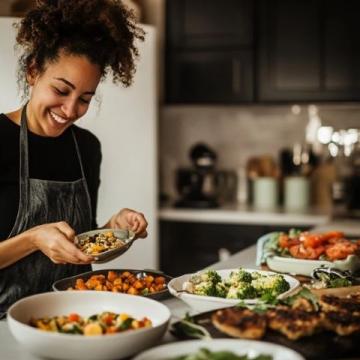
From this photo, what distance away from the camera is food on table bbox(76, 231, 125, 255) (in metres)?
1.49

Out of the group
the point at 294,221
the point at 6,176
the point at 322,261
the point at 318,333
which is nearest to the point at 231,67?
the point at 294,221

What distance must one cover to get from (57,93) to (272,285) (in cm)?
66

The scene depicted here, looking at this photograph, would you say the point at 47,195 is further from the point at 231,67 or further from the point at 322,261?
the point at 231,67

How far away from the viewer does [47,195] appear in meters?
1.56

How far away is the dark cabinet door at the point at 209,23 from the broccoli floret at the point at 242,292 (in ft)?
8.19

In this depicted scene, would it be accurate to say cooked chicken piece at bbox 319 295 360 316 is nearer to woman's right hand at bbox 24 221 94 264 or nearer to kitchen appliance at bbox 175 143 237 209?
woman's right hand at bbox 24 221 94 264

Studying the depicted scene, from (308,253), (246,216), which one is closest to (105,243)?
(308,253)

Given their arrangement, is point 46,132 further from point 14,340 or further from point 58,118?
point 14,340

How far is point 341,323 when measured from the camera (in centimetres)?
123

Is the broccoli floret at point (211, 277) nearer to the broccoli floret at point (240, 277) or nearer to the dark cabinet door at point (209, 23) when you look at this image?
the broccoli floret at point (240, 277)

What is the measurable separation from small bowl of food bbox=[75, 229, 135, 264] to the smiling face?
262 millimetres

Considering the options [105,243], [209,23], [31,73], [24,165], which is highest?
[209,23]

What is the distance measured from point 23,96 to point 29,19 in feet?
0.60

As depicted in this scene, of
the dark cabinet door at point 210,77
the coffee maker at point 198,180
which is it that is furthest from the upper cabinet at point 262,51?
the coffee maker at point 198,180
